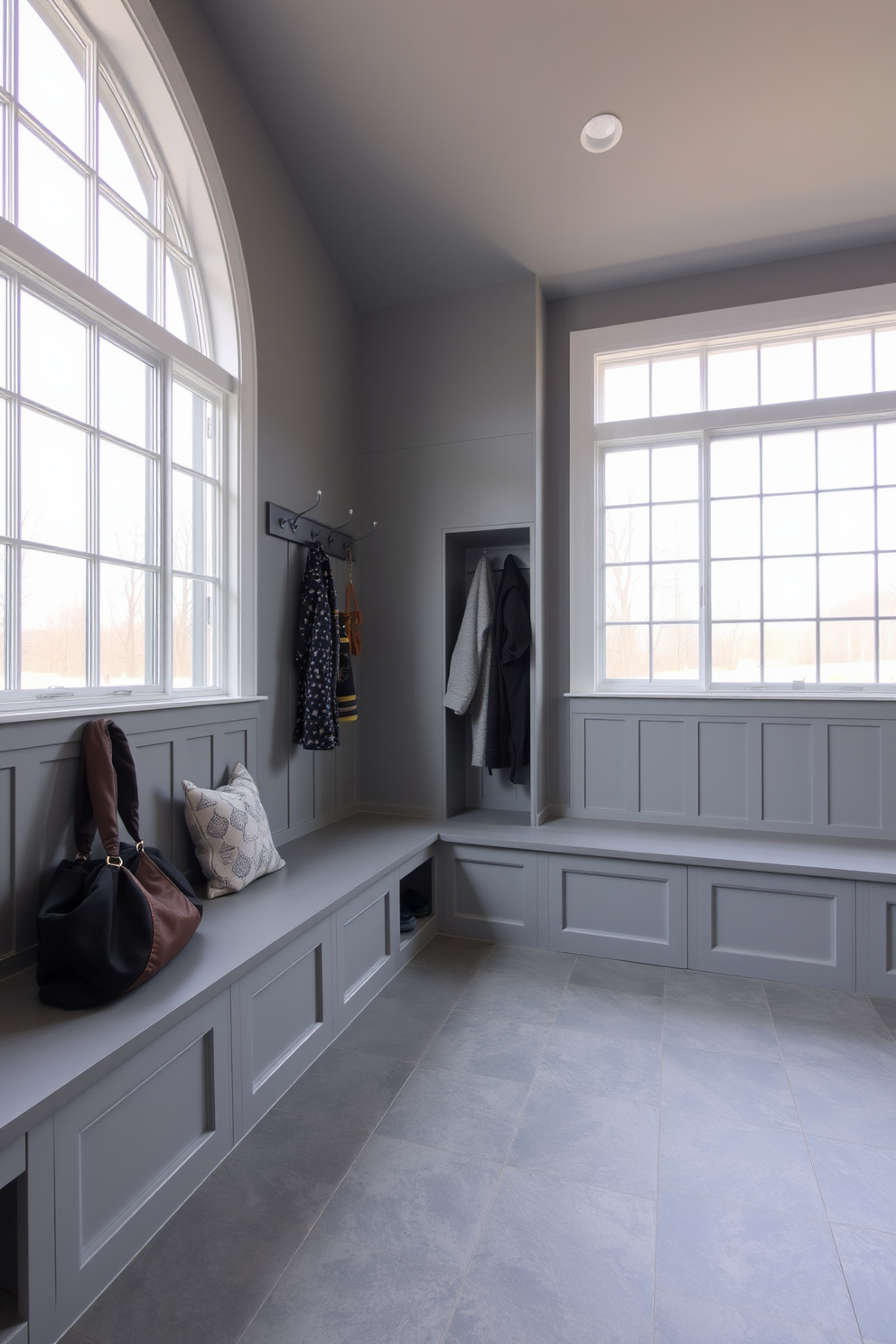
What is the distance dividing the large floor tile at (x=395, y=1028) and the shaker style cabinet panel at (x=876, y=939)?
1543mm

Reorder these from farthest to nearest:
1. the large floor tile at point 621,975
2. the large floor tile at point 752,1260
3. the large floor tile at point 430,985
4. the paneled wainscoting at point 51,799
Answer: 1. the large floor tile at point 621,975
2. the large floor tile at point 430,985
3. the paneled wainscoting at point 51,799
4. the large floor tile at point 752,1260

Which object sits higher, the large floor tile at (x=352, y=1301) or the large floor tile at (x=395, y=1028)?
the large floor tile at (x=395, y=1028)

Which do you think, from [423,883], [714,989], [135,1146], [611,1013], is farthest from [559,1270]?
[423,883]

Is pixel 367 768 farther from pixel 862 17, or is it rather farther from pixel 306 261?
pixel 862 17

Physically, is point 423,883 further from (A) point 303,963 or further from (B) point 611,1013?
(A) point 303,963

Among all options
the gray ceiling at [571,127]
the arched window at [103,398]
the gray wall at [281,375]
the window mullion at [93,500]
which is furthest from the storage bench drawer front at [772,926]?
the gray ceiling at [571,127]

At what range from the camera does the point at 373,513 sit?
142 inches

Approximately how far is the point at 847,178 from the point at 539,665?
230 cm

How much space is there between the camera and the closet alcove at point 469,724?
348 cm

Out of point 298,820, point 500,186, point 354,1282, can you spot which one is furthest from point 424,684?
point 354,1282

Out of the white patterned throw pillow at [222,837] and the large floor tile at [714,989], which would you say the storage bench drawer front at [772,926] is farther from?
the white patterned throw pillow at [222,837]

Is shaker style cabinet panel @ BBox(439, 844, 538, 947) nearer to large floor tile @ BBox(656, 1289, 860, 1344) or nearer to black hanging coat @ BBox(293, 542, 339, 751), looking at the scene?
black hanging coat @ BBox(293, 542, 339, 751)

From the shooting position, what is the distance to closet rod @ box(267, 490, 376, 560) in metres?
2.88

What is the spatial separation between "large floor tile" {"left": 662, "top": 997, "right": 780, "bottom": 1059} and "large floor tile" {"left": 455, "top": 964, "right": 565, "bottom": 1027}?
1.31ft
